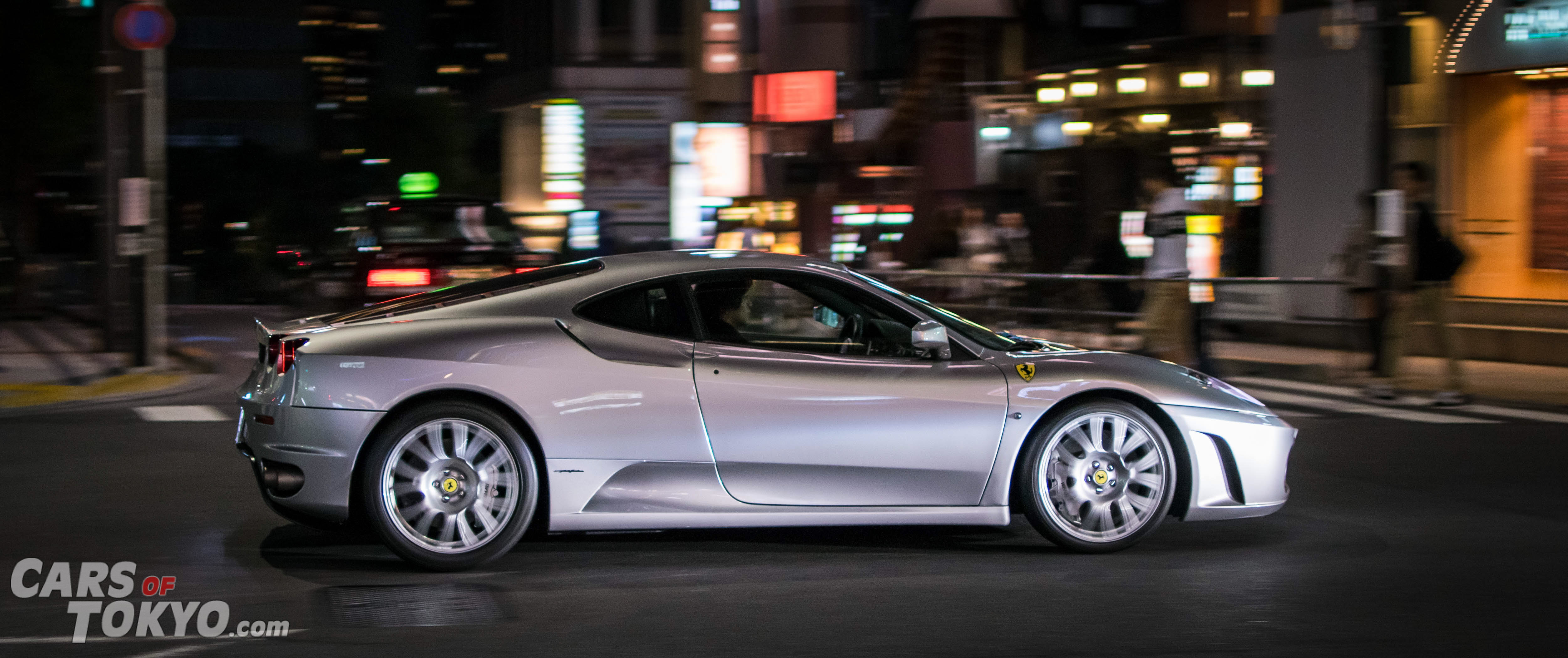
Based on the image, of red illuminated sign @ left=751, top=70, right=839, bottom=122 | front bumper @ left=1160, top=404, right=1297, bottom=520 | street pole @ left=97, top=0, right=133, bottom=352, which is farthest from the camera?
red illuminated sign @ left=751, top=70, right=839, bottom=122

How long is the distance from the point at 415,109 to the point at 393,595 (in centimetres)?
9550

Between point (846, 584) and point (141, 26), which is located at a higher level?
point (141, 26)

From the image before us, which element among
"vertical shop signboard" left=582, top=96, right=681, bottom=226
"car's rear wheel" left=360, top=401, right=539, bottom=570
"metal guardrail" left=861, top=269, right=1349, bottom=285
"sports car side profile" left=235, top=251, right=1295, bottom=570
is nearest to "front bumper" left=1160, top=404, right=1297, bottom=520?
"sports car side profile" left=235, top=251, right=1295, bottom=570

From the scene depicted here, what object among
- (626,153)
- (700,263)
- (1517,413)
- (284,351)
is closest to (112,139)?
(284,351)

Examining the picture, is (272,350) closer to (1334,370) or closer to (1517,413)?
(1517,413)

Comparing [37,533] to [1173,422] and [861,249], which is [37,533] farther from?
[861,249]

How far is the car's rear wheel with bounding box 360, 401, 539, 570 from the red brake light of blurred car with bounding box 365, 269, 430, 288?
9.81 metres

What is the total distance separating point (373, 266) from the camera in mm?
15289

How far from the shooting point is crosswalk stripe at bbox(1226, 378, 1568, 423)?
11398mm

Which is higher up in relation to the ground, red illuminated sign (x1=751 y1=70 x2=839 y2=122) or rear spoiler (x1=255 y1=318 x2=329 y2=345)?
red illuminated sign (x1=751 y1=70 x2=839 y2=122)

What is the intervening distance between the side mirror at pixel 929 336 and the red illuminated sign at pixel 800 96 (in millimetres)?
32992

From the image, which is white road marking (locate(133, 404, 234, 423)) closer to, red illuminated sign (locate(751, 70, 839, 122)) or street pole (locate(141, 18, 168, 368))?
street pole (locate(141, 18, 168, 368))

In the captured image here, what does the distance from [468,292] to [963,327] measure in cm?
201

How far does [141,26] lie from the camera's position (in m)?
14.4
